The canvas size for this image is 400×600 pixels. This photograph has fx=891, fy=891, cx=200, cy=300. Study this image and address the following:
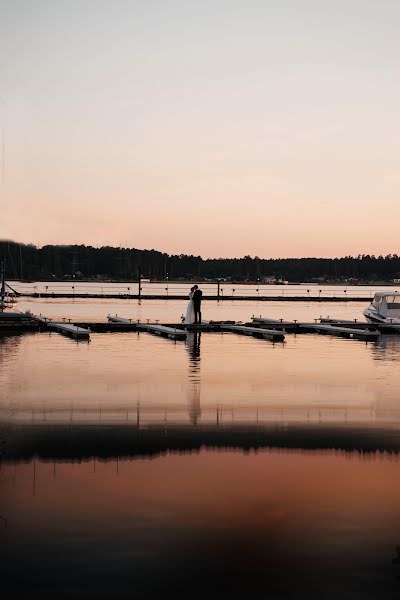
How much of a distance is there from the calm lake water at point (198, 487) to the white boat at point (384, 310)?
2961cm

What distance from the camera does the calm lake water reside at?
866 centimetres

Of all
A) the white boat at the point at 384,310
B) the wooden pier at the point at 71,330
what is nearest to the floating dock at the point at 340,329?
the white boat at the point at 384,310

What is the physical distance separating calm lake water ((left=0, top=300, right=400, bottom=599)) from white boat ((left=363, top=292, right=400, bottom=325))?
29.6 meters

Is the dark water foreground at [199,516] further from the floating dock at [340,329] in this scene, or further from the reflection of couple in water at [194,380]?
the floating dock at [340,329]

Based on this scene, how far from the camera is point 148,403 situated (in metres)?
20.5

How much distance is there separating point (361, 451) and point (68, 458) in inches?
191

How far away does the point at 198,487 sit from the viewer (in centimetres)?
1213

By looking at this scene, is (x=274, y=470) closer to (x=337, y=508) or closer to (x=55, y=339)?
(x=337, y=508)

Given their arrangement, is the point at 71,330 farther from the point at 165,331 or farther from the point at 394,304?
the point at 394,304

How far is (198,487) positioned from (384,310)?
44591 millimetres

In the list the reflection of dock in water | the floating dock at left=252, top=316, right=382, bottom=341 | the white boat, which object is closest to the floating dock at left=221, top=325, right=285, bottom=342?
the floating dock at left=252, top=316, right=382, bottom=341

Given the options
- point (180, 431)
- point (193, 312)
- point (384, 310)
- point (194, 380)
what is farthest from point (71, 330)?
point (180, 431)

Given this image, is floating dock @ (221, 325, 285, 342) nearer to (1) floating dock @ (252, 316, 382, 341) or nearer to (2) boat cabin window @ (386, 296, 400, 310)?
(1) floating dock @ (252, 316, 382, 341)

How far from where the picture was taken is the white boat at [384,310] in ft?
179
